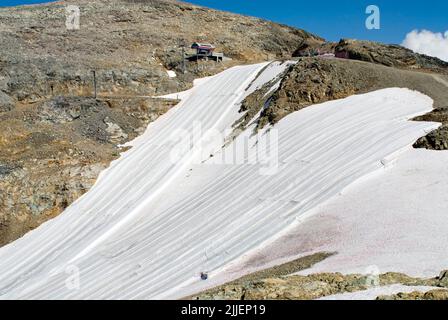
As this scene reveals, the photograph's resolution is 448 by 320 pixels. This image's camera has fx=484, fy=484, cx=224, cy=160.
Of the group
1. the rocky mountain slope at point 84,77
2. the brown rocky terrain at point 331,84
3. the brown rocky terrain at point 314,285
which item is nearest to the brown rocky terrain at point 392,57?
the brown rocky terrain at point 331,84

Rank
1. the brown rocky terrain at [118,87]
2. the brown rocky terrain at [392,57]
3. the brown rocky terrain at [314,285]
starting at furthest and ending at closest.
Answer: the brown rocky terrain at [392,57], the brown rocky terrain at [118,87], the brown rocky terrain at [314,285]

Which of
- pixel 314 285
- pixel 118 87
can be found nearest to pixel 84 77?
pixel 118 87

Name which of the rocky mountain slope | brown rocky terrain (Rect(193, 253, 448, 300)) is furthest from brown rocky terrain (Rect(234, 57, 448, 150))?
brown rocky terrain (Rect(193, 253, 448, 300))

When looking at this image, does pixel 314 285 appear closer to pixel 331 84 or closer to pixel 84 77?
pixel 331 84

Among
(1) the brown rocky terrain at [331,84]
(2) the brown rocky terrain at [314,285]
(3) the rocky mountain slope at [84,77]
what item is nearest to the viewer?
(2) the brown rocky terrain at [314,285]

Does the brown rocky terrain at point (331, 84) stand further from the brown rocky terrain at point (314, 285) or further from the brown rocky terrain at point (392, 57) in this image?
the brown rocky terrain at point (314, 285)

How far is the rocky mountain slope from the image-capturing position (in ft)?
105

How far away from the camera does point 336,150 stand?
78.9 feet

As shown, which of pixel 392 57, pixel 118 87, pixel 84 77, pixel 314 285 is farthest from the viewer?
pixel 118 87

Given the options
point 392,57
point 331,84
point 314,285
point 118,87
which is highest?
point 392,57

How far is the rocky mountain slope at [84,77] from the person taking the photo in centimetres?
3206

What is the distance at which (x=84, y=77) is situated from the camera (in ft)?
151

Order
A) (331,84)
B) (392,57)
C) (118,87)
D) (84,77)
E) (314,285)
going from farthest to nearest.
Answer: (118,87)
(84,77)
(392,57)
(331,84)
(314,285)

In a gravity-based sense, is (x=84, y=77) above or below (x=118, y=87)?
above
